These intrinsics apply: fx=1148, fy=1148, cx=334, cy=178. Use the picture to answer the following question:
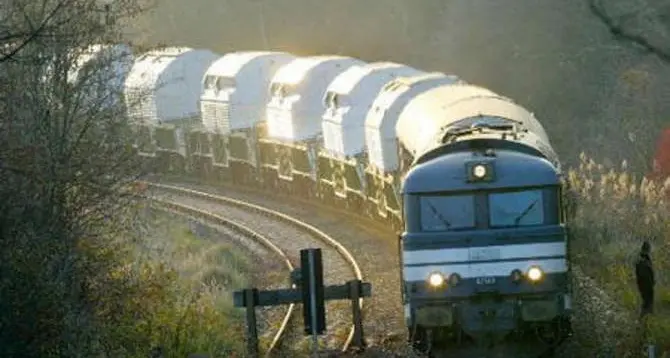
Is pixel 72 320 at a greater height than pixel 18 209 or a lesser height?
lesser

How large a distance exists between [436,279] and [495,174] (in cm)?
136

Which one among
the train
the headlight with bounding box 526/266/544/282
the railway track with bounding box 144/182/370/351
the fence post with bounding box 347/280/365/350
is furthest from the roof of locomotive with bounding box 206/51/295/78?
the headlight with bounding box 526/266/544/282

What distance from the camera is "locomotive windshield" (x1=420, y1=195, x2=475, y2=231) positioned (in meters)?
13.0

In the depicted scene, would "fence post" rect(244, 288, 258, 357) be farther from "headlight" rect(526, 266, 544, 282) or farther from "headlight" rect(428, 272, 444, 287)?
"headlight" rect(526, 266, 544, 282)

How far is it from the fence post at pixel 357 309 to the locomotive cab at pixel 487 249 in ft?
4.44

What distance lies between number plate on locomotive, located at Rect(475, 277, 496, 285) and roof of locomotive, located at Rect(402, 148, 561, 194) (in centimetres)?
102

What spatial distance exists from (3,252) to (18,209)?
58 cm

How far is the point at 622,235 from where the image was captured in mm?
Result: 20656

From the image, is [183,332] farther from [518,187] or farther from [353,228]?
[353,228]

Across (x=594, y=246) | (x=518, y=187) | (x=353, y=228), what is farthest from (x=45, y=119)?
(x=353, y=228)

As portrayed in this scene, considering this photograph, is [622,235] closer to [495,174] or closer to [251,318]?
[495,174]

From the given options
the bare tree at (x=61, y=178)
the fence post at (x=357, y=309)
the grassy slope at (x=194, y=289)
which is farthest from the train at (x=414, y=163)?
the grassy slope at (x=194, y=289)

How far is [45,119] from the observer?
43.4ft

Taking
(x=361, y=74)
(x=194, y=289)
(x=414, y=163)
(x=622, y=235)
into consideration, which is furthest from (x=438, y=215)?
(x=361, y=74)
